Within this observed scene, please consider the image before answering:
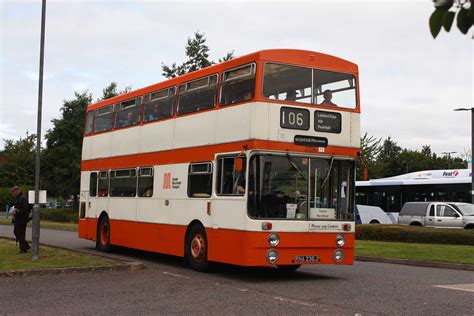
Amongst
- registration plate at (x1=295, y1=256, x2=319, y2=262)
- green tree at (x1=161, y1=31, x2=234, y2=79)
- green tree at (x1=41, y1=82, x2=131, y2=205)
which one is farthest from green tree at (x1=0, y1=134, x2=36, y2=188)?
registration plate at (x1=295, y1=256, x2=319, y2=262)

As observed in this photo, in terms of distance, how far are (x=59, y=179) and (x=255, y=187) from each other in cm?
4370

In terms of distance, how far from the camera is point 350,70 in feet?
41.9

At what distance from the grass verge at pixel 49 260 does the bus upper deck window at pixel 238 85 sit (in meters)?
4.34

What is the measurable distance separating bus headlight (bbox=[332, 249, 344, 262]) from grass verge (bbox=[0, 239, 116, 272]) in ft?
15.4

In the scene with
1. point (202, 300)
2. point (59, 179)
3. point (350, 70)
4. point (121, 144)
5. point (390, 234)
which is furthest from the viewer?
point (59, 179)

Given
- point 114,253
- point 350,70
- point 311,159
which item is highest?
point 350,70

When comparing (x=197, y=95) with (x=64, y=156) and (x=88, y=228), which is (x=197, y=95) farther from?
(x=64, y=156)

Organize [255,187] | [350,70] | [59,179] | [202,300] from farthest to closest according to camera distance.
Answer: [59,179]
[350,70]
[255,187]
[202,300]

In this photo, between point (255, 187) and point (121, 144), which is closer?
point (255, 187)

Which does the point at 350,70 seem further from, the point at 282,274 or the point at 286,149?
the point at 282,274

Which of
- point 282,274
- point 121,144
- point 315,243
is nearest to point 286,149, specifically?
point 315,243

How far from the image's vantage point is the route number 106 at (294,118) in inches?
461

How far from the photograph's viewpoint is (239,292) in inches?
398

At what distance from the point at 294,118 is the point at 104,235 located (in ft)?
27.7
